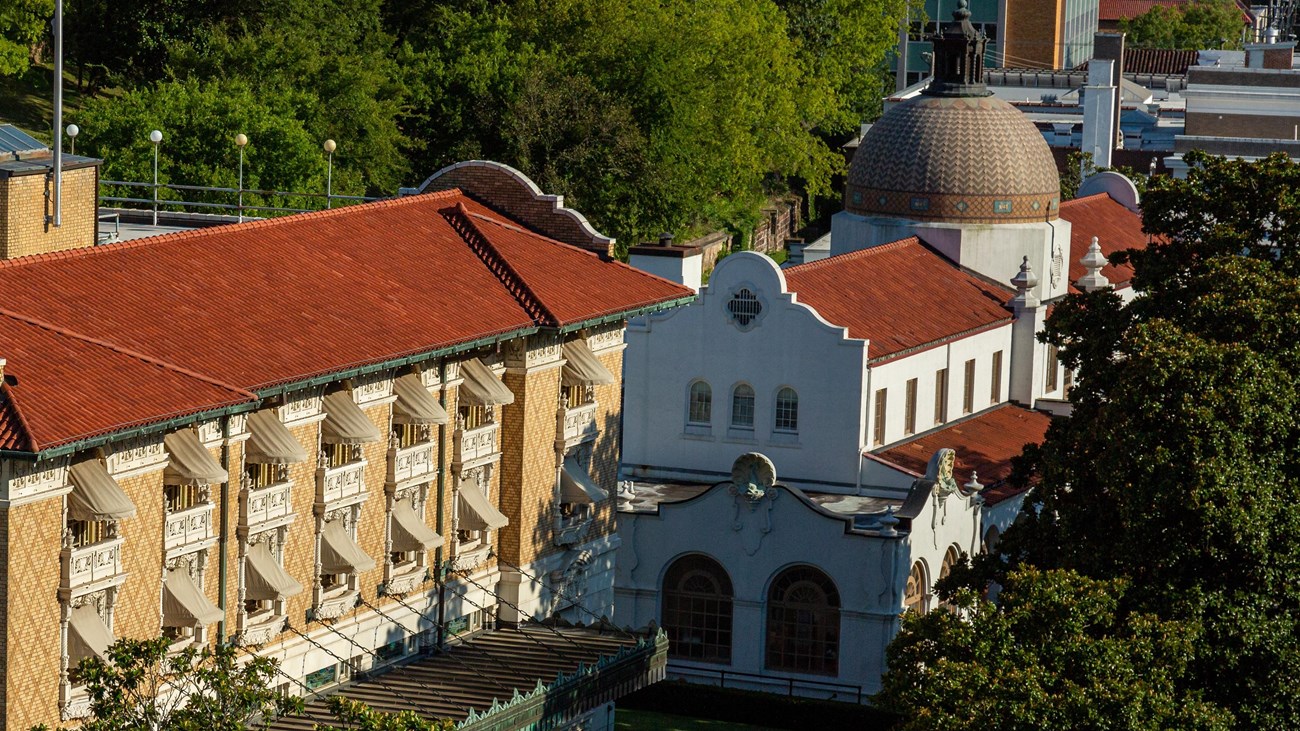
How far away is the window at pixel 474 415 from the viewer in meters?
62.2

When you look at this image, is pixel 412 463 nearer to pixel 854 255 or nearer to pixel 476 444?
pixel 476 444

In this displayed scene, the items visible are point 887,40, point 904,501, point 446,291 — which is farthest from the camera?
point 887,40

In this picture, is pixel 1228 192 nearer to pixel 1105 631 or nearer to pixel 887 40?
pixel 1105 631

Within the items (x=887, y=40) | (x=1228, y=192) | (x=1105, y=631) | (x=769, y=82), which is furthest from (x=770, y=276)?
(x=887, y=40)

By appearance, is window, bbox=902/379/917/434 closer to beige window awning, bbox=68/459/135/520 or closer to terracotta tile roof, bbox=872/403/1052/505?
terracotta tile roof, bbox=872/403/1052/505

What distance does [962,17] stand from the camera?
97.8 metres

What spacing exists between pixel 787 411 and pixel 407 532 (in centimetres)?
2290

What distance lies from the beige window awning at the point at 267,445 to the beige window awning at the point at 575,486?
45.7ft

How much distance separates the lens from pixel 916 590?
74.0 metres

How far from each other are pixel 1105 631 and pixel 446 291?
57.4 ft

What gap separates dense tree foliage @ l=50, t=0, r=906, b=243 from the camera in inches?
4336

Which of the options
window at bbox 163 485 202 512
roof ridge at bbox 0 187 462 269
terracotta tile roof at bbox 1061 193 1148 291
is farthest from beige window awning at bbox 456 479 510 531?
terracotta tile roof at bbox 1061 193 1148 291

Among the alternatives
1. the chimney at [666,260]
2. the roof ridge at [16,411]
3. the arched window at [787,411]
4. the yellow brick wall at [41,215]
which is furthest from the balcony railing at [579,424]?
the roof ridge at [16,411]

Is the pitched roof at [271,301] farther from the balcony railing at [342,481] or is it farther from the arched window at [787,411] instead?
the arched window at [787,411]
